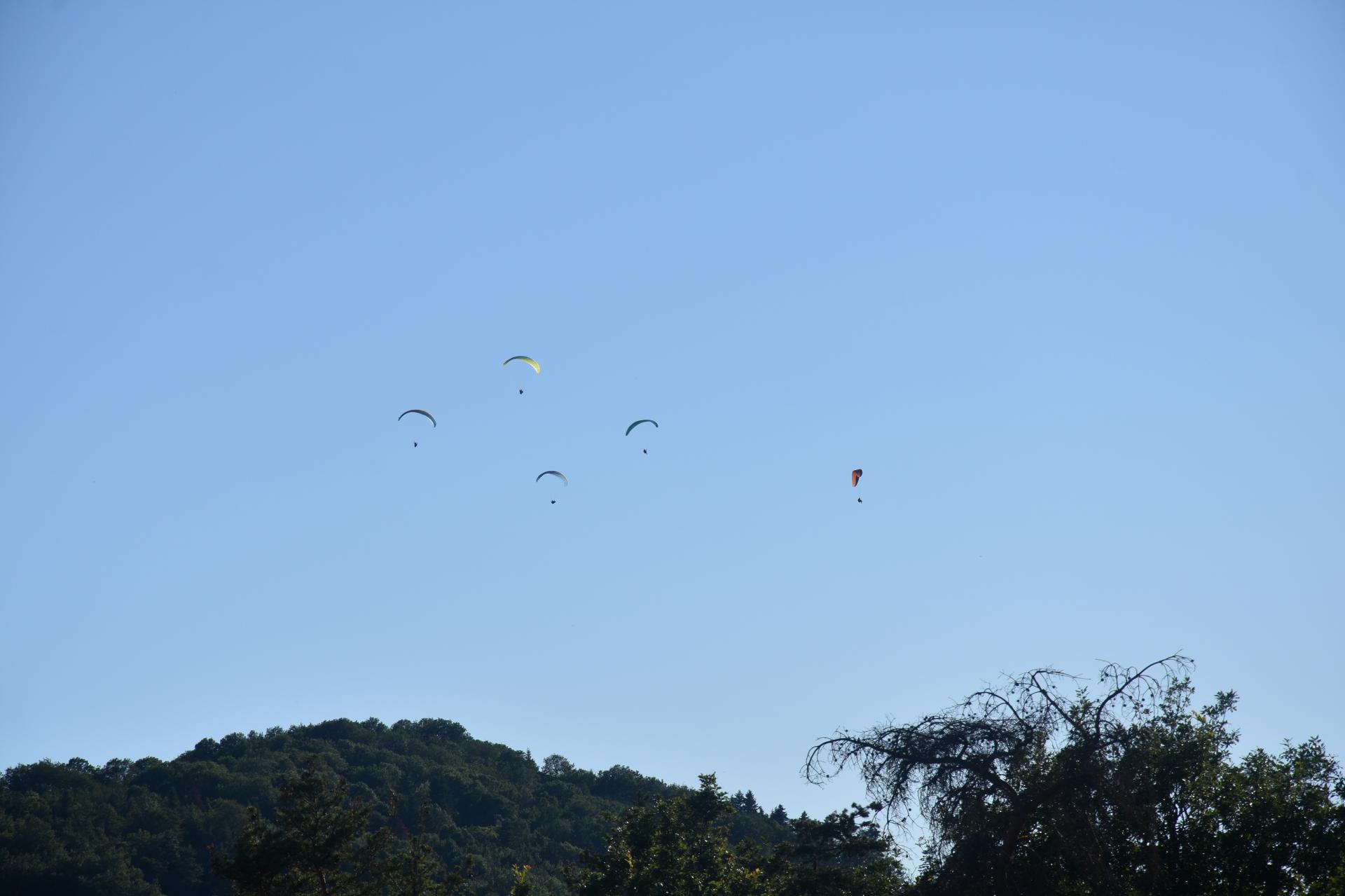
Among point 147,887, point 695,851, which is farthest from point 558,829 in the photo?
point 695,851

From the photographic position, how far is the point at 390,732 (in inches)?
6250

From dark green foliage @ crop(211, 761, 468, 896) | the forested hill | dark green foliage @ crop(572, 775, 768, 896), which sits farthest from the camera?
the forested hill

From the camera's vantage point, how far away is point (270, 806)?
4633 inches

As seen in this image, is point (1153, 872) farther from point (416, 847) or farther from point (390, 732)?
point (390, 732)

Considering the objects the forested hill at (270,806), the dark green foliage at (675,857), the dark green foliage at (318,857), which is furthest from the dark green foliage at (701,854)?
the forested hill at (270,806)

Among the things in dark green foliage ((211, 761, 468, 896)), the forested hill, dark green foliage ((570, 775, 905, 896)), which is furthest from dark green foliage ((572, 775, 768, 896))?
the forested hill

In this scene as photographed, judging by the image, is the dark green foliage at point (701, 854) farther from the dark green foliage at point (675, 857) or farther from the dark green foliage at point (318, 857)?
the dark green foliage at point (318, 857)

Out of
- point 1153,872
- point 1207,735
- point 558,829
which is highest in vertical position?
point 558,829

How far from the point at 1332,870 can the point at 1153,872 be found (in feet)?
25.8

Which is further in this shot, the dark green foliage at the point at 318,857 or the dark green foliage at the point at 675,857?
the dark green foliage at the point at 675,857

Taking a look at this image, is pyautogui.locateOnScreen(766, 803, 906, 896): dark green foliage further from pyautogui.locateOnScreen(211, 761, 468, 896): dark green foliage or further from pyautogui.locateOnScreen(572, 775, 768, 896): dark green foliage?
pyautogui.locateOnScreen(211, 761, 468, 896): dark green foliage

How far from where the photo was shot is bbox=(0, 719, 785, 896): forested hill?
328ft

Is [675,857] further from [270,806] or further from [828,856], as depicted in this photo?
[270,806]

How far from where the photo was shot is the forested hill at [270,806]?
9988 cm
